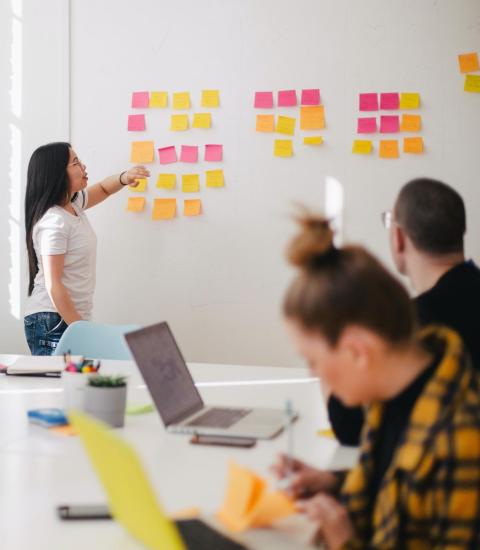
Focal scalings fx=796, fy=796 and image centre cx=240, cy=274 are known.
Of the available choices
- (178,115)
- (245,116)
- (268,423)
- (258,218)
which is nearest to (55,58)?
(178,115)

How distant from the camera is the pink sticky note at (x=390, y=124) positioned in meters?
3.57

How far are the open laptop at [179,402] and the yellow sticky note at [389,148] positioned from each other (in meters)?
1.92

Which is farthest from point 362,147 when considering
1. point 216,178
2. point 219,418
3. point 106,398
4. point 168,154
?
point 106,398

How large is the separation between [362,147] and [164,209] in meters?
0.97

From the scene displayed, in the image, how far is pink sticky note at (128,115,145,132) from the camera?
380 cm

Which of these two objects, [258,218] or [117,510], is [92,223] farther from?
[117,510]

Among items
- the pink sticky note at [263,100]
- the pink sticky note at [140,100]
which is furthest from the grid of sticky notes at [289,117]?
the pink sticky note at [140,100]

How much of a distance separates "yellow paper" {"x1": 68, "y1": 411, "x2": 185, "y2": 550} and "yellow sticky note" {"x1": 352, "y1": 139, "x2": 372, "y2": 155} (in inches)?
111

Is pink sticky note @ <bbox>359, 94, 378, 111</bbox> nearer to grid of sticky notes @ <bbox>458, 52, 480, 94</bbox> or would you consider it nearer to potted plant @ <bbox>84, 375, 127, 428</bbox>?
grid of sticky notes @ <bbox>458, 52, 480, 94</bbox>

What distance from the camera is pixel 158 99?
3.78 meters

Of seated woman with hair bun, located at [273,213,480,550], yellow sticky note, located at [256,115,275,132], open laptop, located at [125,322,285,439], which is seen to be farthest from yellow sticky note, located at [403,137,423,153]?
seated woman with hair bun, located at [273,213,480,550]

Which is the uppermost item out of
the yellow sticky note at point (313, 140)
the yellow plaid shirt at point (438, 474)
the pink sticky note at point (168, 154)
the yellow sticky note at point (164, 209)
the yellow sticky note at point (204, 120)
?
the yellow sticky note at point (204, 120)

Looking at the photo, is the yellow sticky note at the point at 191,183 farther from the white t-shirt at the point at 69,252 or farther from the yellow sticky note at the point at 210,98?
the white t-shirt at the point at 69,252

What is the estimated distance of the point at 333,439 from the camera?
1.75 meters
